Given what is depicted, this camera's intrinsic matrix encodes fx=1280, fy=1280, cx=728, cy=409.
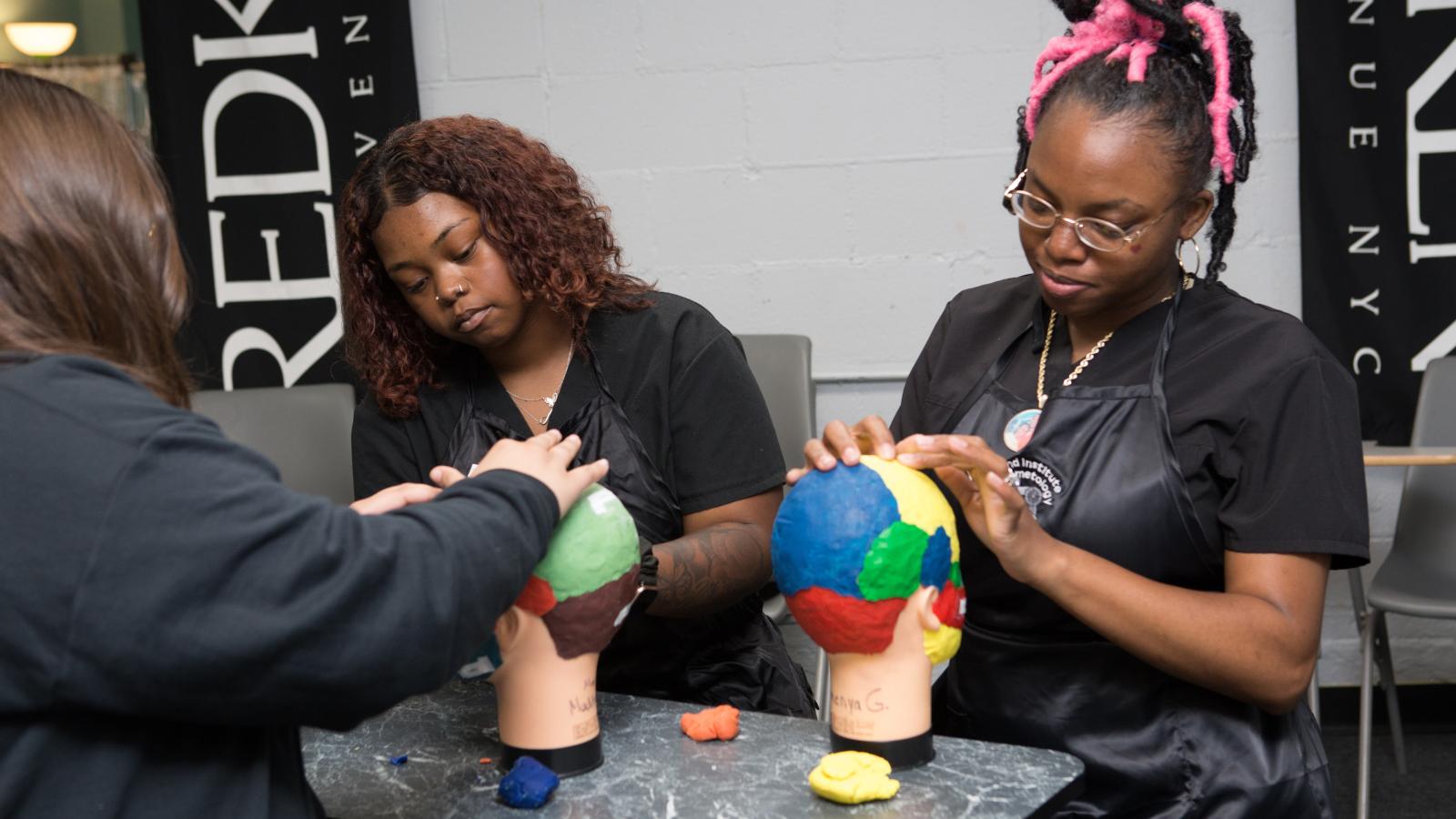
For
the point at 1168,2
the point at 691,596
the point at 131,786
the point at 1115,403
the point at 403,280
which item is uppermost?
the point at 1168,2

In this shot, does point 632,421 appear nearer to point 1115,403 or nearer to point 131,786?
point 1115,403

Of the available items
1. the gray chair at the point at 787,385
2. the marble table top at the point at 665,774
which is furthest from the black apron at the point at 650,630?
the gray chair at the point at 787,385

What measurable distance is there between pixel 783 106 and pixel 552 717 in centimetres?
208

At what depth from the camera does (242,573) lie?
2.50 feet

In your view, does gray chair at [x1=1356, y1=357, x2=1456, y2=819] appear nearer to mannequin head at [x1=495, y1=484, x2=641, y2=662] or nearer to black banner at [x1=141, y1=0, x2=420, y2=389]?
mannequin head at [x1=495, y1=484, x2=641, y2=662]

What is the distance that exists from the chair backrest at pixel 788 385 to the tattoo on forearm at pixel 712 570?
0.91m

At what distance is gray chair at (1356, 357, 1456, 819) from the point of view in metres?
2.59

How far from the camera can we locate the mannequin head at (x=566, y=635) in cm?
109

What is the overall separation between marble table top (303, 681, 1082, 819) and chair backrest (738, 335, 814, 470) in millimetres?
1251

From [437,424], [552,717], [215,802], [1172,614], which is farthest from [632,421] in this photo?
[215,802]

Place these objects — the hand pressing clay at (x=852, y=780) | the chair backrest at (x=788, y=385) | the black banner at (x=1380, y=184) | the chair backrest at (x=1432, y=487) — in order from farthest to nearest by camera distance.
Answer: the black banner at (x=1380, y=184)
the chair backrest at (x=1432, y=487)
the chair backrest at (x=788, y=385)
the hand pressing clay at (x=852, y=780)

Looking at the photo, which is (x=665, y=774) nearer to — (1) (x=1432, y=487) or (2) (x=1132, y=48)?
(2) (x=1132, y=48)

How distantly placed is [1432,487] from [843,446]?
206 centimetres

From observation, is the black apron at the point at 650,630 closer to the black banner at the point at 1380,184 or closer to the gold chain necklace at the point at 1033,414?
the gold chain necklace at the point at 1033,414
